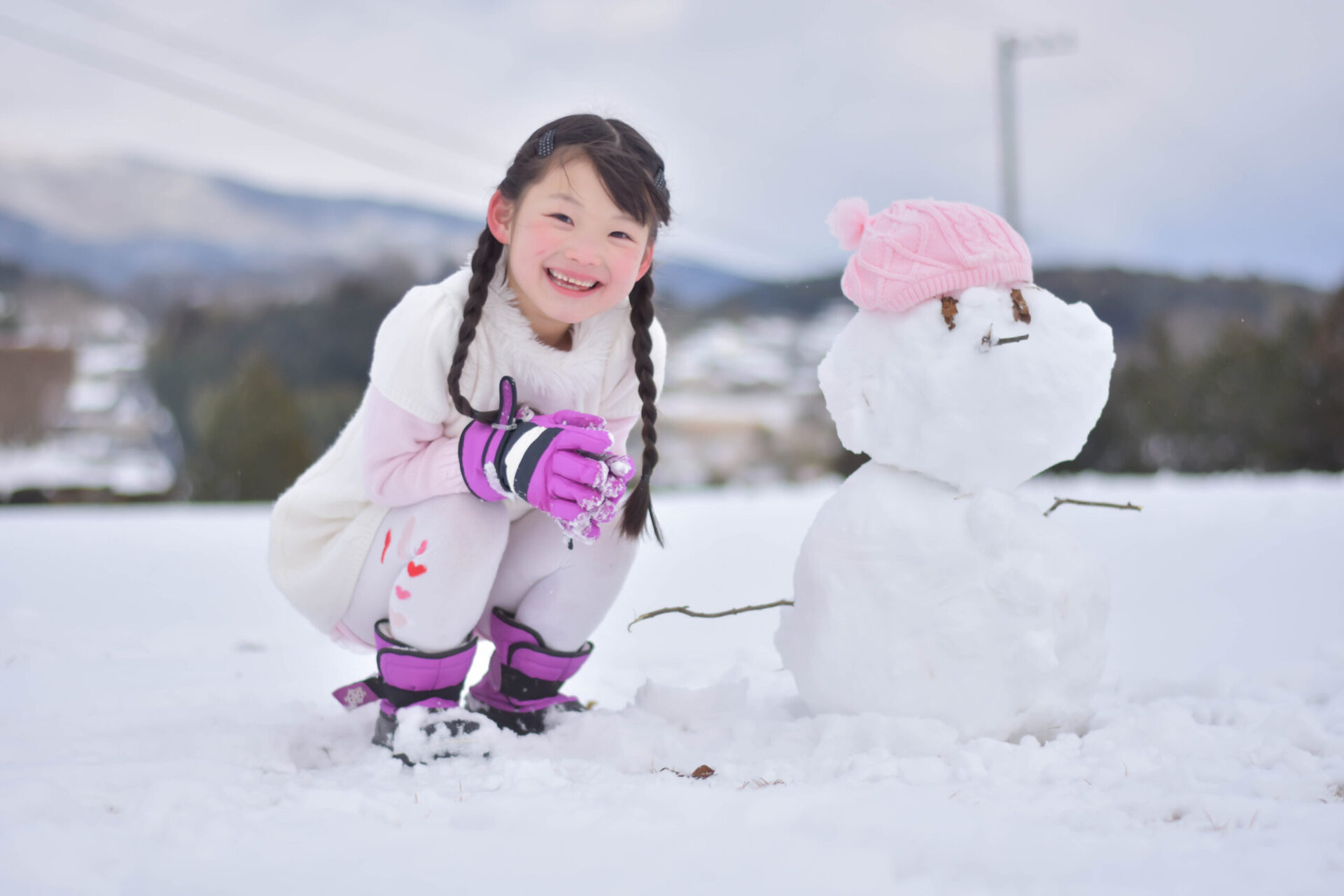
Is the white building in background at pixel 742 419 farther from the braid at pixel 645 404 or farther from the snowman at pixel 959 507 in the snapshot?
the snowman at pixel 959 507

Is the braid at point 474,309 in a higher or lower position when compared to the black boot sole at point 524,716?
higher

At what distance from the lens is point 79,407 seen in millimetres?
12250

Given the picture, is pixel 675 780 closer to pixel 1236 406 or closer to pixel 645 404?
pixel 645 404

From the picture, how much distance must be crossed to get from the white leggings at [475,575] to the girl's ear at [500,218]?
17.1 inches

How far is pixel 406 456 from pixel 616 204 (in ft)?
1.72

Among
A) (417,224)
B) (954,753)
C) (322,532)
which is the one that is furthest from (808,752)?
(417,224)

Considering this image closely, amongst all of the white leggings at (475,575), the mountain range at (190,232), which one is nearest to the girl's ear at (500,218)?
the white leggings at (475,575)

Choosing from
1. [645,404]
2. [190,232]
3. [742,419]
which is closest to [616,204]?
[645,404]

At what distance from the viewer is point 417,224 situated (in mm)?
16766

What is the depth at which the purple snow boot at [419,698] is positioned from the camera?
1.42m

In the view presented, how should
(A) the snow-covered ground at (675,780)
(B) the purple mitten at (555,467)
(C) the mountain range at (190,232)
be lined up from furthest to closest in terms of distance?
(C) the mountain range at (190,232) < (B) the purple mitten at (555,467) < (A) the snow-covered ground at (675,780)

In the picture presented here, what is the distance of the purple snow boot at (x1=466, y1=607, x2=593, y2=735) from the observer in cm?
167

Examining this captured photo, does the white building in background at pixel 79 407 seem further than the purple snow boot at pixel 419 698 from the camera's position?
Yes

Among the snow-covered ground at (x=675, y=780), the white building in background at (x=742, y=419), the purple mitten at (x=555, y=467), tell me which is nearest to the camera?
the snow-covered ground at (x=675, y=780)
